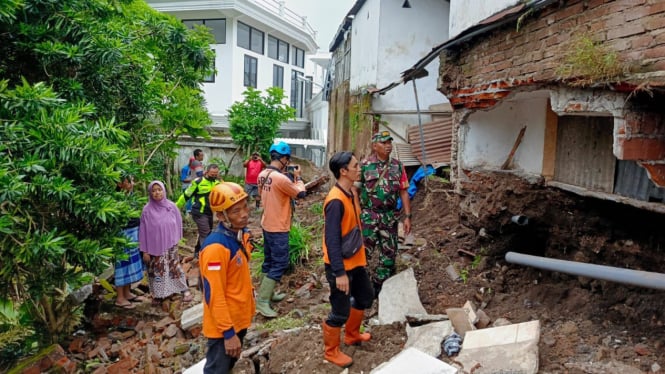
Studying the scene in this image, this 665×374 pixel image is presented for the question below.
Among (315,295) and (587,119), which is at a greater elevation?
(587,119)

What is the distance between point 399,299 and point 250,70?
18.7 metres

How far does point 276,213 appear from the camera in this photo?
Result: 536cm

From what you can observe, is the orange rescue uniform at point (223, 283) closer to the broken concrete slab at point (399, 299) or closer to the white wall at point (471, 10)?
the broken concrete slab at point (399, 299)

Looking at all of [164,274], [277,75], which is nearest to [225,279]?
[164,274]

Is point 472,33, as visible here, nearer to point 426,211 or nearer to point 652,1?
point 652,1

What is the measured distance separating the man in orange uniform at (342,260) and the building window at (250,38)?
1828cm

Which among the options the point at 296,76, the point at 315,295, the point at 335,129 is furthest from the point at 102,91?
the point at 296,76

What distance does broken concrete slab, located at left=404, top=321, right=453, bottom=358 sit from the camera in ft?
12.0

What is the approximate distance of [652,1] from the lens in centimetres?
277

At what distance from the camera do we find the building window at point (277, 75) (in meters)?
23.3

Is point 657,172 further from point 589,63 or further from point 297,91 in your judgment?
point 297,91

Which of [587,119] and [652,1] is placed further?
[587,119]

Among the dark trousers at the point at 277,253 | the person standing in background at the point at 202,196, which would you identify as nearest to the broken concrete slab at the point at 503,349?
the dark trousers at the point at 277,253

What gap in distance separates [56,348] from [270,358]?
2.46 m
